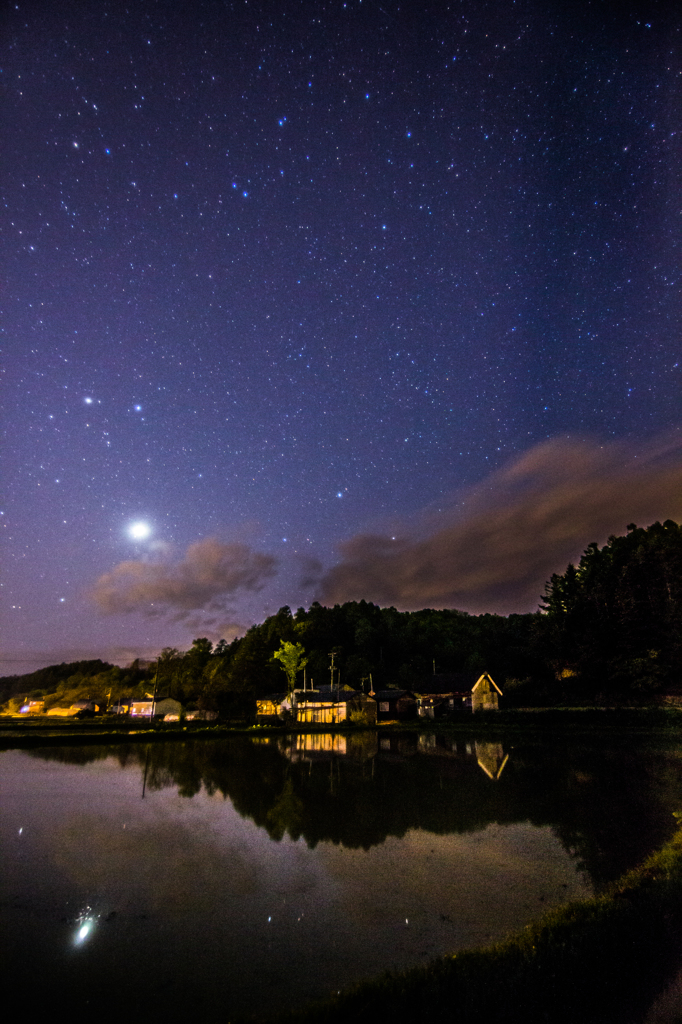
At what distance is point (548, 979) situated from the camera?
7223mm

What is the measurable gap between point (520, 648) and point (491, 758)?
39.0 metres

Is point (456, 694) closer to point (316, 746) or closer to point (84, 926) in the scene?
point (316, 746)

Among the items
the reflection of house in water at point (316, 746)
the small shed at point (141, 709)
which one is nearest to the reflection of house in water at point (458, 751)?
the reflection of house in water at point (316, 746)

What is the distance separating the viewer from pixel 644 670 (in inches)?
2074

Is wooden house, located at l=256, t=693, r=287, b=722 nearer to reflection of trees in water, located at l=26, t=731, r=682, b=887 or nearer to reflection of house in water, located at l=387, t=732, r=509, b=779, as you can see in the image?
reflection of house in water, located at l=387, t=732, r=509, b=779

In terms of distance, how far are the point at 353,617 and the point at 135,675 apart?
73.8 m

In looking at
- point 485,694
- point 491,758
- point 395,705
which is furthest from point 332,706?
point 491,758

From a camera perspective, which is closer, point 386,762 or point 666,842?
point 666,842

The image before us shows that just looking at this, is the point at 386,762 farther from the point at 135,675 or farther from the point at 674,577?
the point at 135,675

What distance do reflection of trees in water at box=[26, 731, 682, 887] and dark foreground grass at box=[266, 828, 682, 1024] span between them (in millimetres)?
3470

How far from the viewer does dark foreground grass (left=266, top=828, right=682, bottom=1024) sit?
6.51 m

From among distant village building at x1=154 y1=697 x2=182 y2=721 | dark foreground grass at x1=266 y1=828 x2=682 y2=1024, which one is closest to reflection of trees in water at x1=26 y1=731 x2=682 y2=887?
dark foreground grass at x1=266 y1=828 x2=682 y2=1024

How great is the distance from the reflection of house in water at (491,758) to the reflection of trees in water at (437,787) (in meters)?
0.08

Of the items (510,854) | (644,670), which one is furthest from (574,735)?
(510,854)
